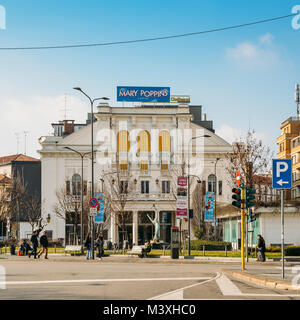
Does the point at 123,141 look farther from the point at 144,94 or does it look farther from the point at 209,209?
the point at 209,209

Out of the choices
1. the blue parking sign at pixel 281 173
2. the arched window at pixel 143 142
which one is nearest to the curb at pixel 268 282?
the blue parking sign at pixel 281 173

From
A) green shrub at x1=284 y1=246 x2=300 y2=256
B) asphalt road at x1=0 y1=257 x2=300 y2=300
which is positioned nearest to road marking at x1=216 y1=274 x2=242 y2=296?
asphalt road at x1=0 y1=257 x2=300 y2=300

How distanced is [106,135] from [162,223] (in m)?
14.5

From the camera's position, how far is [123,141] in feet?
269

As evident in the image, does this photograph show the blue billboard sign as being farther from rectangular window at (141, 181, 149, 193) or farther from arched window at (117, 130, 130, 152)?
rectangular window at (141, 181, 149, 193)

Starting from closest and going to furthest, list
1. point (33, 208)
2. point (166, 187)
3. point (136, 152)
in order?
point (33, 208) → point (136, 152) → point (166, 187)

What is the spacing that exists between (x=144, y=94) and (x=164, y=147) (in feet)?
28.2

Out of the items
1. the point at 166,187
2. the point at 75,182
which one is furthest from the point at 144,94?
the point at 75,182

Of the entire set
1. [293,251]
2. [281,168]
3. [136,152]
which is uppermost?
[136,152]

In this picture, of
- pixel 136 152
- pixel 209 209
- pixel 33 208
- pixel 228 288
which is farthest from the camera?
pixel 136 152

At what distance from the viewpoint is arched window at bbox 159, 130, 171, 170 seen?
268ft

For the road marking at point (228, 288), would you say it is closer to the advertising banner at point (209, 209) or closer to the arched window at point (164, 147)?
the advertising banner at point (209, 209)

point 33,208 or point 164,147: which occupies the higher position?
point 164,147

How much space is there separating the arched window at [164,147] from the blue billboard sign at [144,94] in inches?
255
